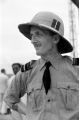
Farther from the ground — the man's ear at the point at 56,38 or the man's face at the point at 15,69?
the man's face at the point at 15,69

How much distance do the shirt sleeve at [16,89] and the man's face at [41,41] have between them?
255 mm

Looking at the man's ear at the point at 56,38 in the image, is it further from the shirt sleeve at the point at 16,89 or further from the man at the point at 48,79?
the shirt sleeve at the point at 16,89

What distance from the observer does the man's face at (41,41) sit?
3604mm

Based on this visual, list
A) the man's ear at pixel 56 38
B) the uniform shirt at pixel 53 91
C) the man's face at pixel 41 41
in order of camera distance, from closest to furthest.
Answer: the uniform shirt at pixel 53 91 < the man's face at pixel 41 41 < the man's ear at pixel 56 38

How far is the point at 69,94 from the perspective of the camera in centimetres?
350

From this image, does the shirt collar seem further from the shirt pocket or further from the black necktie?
the shirt pocket

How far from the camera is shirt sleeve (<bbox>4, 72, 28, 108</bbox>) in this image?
3744 millimetres

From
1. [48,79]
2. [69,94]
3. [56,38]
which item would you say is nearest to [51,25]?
[56,38]

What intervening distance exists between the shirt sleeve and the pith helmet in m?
0.38

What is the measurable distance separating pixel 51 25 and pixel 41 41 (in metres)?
0.16

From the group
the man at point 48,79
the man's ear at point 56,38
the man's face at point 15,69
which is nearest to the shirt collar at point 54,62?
the man at point 48,79

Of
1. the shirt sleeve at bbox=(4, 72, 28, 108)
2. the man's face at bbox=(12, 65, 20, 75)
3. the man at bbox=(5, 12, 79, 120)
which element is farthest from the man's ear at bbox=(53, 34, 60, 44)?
the man's face at bbox=(12, 65, 20, 75)

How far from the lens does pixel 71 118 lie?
3.45 m

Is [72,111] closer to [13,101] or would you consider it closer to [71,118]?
[71,118]
